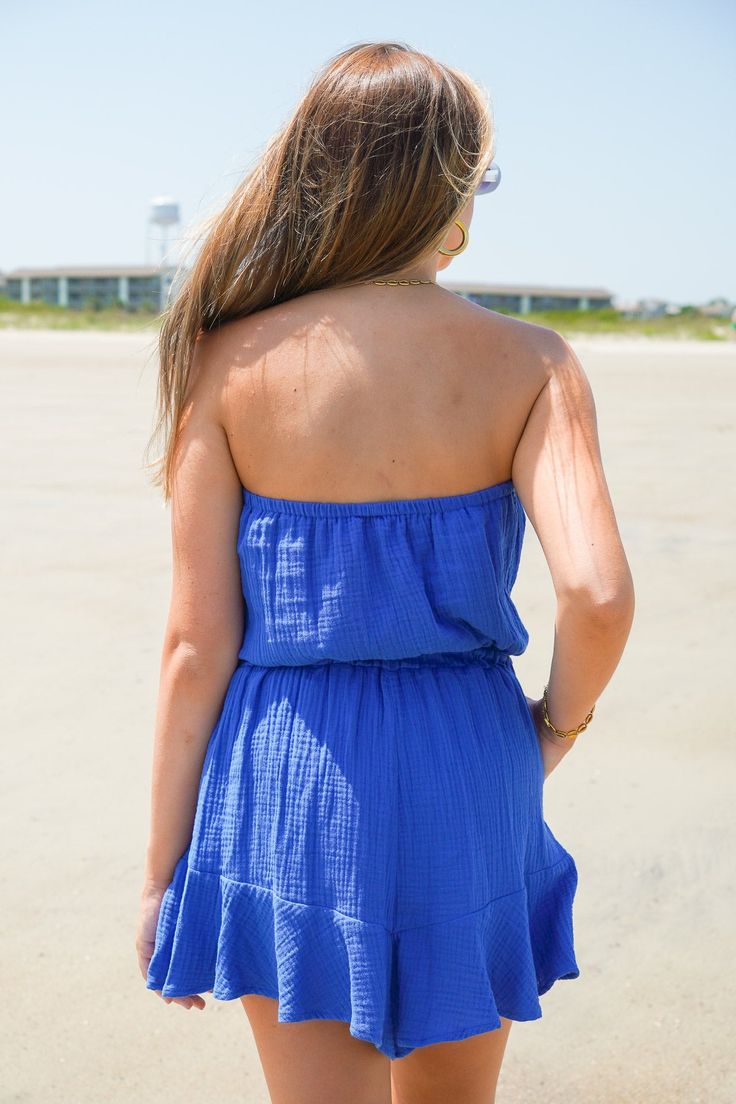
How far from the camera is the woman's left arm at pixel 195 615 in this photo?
55.1 inches

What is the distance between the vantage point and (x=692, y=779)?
362cm

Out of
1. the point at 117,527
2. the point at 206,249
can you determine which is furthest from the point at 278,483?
the point at 117,527

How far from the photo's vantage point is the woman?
1309mm

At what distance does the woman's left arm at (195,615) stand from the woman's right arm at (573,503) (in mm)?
380

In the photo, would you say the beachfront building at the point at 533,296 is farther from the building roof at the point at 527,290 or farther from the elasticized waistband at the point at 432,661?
the elasticized waistband at the point at 432,661

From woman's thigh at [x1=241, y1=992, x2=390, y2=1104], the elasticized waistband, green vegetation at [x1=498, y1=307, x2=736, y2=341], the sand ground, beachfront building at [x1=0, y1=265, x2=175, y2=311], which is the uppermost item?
the elasticized waistband

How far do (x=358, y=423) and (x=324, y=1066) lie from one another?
785 millimetres

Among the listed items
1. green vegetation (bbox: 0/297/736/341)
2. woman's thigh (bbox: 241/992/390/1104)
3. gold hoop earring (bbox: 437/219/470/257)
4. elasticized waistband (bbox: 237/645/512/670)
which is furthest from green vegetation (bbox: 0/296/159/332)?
woman's thigh (bbox: 241/992/390/1104)

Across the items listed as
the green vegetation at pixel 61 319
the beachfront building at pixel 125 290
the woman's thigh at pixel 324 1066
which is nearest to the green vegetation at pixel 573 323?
the green vegetation at pixel 61 319

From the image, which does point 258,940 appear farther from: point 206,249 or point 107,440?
point 107,440

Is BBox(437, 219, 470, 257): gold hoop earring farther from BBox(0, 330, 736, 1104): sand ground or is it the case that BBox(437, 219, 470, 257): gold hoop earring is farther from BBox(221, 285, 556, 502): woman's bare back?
BBox(0, 330, 736, 1104): sand ground

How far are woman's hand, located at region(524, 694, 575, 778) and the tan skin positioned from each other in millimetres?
238

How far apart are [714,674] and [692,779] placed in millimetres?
934

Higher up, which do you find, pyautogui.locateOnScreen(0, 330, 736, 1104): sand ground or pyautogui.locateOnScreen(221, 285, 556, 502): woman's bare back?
pyautogui.locateOnScreen(221, 285, 556, 502): woman's bare back
